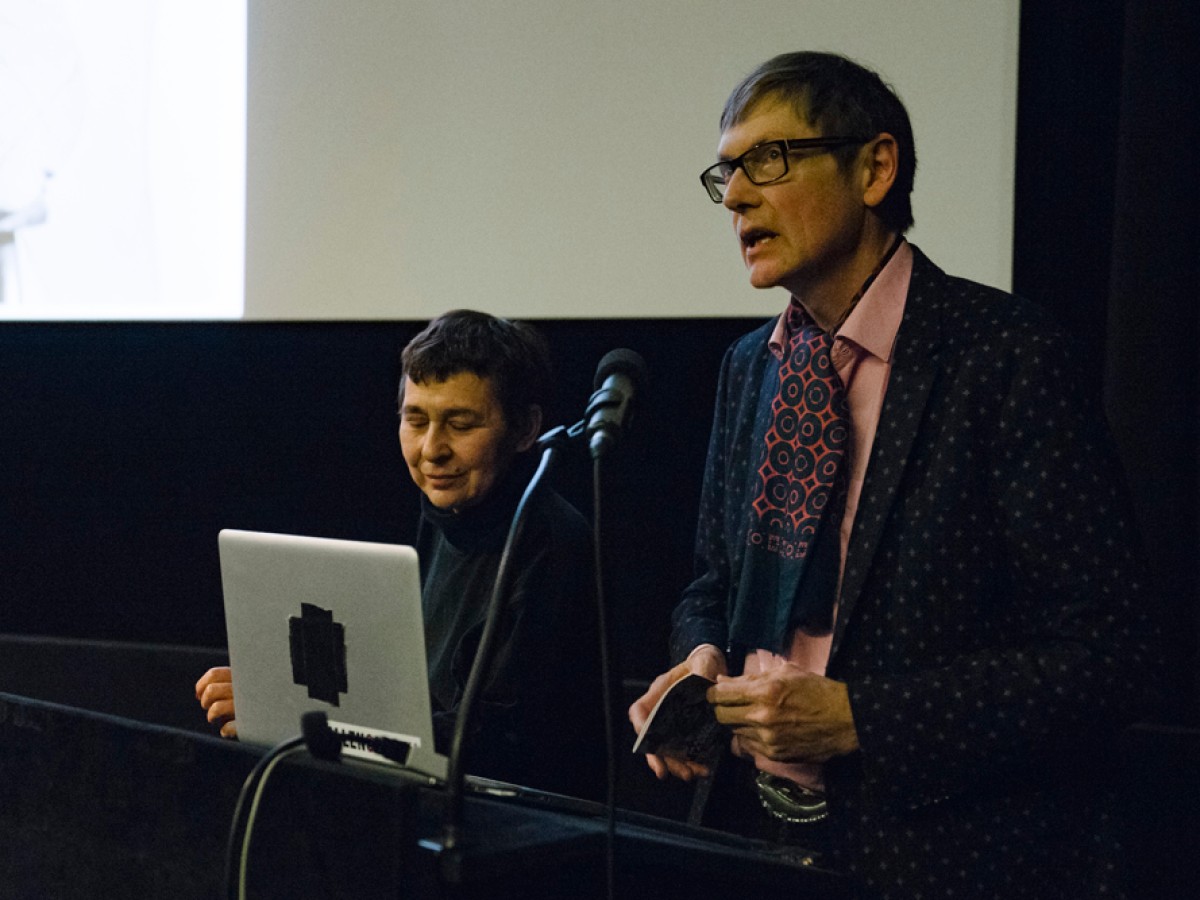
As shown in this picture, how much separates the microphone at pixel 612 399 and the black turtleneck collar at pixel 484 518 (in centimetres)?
78

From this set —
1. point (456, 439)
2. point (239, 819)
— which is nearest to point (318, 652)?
point (239, 819)

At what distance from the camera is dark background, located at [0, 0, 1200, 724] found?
264cm

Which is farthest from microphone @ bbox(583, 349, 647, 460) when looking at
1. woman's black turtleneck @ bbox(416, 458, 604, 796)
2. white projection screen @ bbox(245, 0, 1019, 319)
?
white projection screen @ bbox(245, 0, 1019, 319)

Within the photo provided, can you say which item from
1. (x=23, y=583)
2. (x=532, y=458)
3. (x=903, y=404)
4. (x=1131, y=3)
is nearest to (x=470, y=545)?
(x=532, y=458)

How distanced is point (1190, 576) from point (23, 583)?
3.14m

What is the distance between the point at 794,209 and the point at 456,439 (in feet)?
2.63

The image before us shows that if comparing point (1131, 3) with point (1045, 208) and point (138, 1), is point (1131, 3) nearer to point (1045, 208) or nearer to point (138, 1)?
point (1045, 208)

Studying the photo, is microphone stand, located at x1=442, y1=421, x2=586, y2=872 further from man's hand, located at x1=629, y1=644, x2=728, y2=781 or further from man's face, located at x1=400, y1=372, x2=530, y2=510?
man's face, located at x1=400, y1=372, x2=530, y2=510

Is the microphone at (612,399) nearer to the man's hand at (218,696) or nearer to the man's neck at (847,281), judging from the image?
the man's neck at (847,281)

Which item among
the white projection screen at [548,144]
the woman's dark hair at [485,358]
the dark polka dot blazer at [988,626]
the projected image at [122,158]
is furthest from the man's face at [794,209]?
the projected image at [122,158]

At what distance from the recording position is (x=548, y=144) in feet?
10.8

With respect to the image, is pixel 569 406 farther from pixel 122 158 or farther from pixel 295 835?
pixel 295 835

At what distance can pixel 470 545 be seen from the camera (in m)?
2.18

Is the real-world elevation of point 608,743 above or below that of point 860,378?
below
